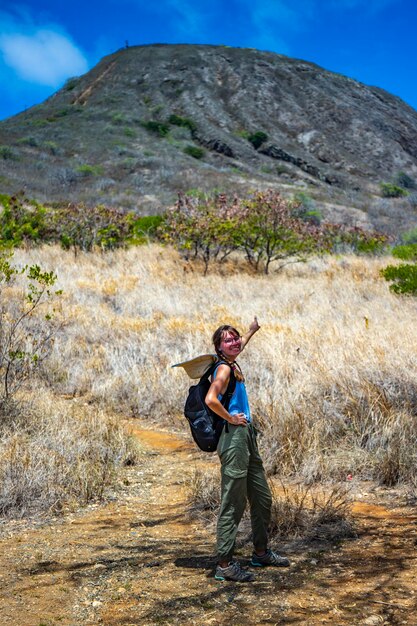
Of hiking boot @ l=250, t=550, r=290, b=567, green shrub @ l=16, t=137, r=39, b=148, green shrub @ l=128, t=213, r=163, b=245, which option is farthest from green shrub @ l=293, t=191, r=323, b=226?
hiking boot @ l=250, t=550, r=290, b=567

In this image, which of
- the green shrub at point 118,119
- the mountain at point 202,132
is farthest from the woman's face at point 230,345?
the green shrub at point 118,119

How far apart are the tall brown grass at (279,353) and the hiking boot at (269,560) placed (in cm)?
142

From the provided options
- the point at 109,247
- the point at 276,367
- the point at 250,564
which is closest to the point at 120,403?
the point at 276,367

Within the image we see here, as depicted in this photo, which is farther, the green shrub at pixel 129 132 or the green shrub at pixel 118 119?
the green shrub at pixel 118 119

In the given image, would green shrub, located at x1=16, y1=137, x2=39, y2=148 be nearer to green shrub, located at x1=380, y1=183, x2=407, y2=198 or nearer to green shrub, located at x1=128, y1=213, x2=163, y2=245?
green shrub, located at x1=128, y1=213, x2=163, y2=245

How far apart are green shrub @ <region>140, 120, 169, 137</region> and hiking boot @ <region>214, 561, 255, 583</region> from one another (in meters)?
48.2

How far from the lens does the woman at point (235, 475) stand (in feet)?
10.7

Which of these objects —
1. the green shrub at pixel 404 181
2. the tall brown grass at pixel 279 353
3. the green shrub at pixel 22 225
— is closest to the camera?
the tall brown grass at pixel 279 353

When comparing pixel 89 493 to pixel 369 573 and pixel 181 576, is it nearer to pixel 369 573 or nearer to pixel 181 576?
pixel 181 576

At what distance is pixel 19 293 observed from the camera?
11070mm

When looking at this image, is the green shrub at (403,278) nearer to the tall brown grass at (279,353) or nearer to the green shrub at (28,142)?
the tall brown grass at (279,353)

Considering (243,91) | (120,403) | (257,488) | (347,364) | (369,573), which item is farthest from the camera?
(243,91)

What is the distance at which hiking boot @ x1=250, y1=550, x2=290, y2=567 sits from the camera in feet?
11.2

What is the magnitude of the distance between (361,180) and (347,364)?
149ft
